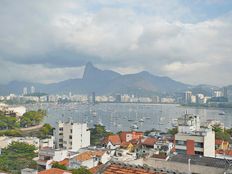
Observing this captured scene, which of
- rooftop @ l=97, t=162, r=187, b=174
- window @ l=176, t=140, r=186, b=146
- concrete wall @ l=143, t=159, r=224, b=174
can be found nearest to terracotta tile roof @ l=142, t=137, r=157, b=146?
window @ l=176, t=140, r=186, b=146

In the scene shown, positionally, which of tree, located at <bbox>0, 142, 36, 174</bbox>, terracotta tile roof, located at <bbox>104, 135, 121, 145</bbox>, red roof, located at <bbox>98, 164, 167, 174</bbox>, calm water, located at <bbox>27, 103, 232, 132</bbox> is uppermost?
red roof, located at <bbox>98, 164, 167, 174</bbox>

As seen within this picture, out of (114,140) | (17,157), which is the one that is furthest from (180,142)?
(17,157)

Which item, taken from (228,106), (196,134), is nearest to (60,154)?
(196,134)

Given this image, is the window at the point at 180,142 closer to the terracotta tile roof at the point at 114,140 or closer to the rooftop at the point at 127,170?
the terracotta tile roof at the point at 114,140

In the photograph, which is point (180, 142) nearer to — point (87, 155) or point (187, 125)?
point (87, 155)

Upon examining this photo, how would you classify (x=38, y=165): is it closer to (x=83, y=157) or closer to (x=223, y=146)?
(x=83, y=157)

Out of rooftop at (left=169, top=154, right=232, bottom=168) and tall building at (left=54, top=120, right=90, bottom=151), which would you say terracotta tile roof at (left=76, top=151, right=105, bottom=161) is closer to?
rooftop at (left=169, top=154, right=232, bottom=168)
